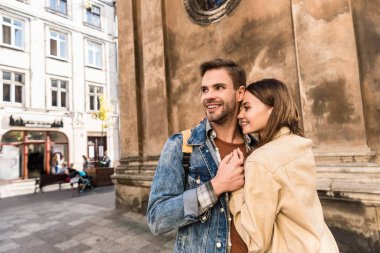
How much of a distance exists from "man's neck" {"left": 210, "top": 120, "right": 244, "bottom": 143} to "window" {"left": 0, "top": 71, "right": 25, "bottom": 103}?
18392 mm

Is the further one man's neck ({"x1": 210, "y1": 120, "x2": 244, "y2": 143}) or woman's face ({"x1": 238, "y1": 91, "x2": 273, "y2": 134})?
man's neck ({"x1": 210, "y1": 120, "x2": 244, "y2": 143})

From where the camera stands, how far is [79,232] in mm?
5422

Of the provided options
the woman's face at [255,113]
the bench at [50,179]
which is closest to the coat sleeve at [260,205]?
the woman's face at [255,113]

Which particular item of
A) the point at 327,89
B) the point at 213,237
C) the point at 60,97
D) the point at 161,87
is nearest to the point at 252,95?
the point at 213,237

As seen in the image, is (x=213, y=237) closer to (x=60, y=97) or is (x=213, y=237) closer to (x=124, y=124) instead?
(x=124, y=124)

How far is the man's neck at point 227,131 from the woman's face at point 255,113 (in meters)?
0.19

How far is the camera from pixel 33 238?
5320 mm

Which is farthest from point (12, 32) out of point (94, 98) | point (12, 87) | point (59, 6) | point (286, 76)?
point (286, 76)

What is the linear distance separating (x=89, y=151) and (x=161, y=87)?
1634 cm

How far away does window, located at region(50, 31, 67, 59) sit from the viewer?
18.9m

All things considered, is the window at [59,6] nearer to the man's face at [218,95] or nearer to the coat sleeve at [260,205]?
the man's face at [218,95]

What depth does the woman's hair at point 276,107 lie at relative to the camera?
1456mm

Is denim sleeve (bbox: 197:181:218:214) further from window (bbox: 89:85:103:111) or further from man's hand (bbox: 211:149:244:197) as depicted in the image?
window (bbox: 89:85:103:111)

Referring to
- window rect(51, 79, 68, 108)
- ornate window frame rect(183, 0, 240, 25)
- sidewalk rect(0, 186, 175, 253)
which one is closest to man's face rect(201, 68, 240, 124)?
sidewalk rect(0, 186, 175, 253)
